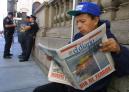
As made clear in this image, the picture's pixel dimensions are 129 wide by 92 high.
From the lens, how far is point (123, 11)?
125 inches

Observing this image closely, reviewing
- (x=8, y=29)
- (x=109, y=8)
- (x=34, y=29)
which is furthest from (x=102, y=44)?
(x=8, y=29)

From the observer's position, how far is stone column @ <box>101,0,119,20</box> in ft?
11.0

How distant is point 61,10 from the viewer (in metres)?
6.85

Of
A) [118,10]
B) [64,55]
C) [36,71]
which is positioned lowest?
[36,71]

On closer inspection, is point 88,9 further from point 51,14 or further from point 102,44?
point 51,14

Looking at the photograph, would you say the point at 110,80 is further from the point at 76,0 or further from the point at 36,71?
the point at 36,71

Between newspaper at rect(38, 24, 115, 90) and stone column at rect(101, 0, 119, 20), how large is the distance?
2.59 feet

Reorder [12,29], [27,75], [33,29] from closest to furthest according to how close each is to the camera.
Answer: [27,75], [33,29], [12,29]

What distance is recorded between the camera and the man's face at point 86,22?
108 inches

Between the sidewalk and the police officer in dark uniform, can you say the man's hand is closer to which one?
the sidewalk

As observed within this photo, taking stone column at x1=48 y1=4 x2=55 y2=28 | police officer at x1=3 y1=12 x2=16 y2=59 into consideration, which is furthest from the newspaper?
police officer at x1=3 y1=12 x2=16 y2=59

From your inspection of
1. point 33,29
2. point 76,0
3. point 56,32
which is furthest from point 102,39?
point 33,29

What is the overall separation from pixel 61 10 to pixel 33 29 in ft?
11.9

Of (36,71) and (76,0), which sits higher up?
(76,0)
